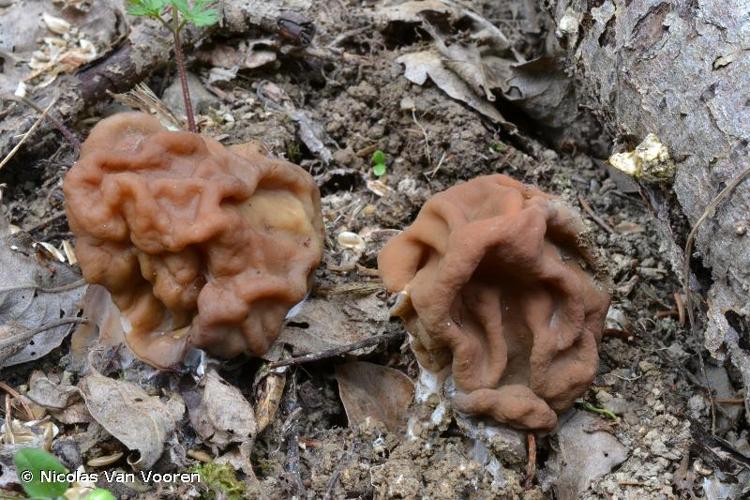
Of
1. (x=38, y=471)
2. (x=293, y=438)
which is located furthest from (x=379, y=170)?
(x=38, y=471)

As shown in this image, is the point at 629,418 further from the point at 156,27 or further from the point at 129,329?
the point at 156,27

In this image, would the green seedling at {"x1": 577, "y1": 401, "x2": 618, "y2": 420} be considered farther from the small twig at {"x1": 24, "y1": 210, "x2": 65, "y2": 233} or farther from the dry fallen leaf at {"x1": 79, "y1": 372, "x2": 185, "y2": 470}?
the small twig at {"x1": 24, "y1": 210, "x2": 65, "y2": 233}

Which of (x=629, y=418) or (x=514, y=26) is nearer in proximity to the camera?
(x=629, y=418)

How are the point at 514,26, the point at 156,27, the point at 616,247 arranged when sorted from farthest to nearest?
the point at 514,26 < the point at 156,27 < the point at 616,247

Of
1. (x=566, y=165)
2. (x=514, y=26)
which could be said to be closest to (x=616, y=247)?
(x=566, y=165)

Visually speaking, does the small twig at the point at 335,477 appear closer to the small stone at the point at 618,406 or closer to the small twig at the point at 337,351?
the small twig at the point at 337,351
